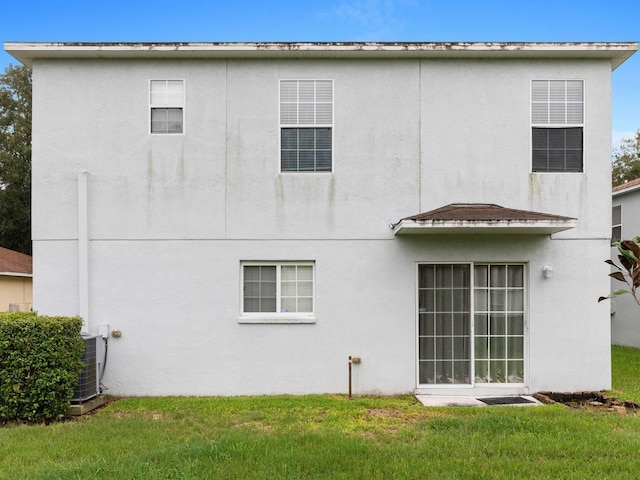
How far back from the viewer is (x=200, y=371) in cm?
833

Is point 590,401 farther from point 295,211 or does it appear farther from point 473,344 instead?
point 295,211

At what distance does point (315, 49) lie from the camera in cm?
824

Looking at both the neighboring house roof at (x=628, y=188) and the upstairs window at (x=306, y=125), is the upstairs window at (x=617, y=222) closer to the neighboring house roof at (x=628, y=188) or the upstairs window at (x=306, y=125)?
the neighboring house roof at (x=628, y=188)

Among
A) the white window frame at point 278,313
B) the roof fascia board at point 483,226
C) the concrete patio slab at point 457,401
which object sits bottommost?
the concrete patio slab at point 457,401

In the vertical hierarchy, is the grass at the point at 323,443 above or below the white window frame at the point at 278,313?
below

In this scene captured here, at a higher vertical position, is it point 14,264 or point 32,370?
point 14,264

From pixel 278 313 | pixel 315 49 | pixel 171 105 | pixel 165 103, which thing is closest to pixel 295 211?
pixel 278 313

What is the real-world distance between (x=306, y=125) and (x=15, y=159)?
976 inches

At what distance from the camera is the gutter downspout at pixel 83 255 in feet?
27.1

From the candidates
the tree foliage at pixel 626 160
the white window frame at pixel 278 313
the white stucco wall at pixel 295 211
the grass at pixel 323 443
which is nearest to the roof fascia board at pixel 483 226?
the white stucco wall at pixel 295 211

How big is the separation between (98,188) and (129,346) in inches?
113

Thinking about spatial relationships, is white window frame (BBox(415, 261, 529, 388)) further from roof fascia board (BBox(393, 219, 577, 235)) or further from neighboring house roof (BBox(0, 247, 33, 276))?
neighboring house roof (BBox(0, 247, 33, 276))

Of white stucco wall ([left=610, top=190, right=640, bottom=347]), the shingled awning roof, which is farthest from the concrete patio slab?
white stucco wall ([left=610, top=190, right=640, bottom=347])

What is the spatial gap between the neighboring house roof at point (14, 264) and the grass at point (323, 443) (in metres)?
13.1
